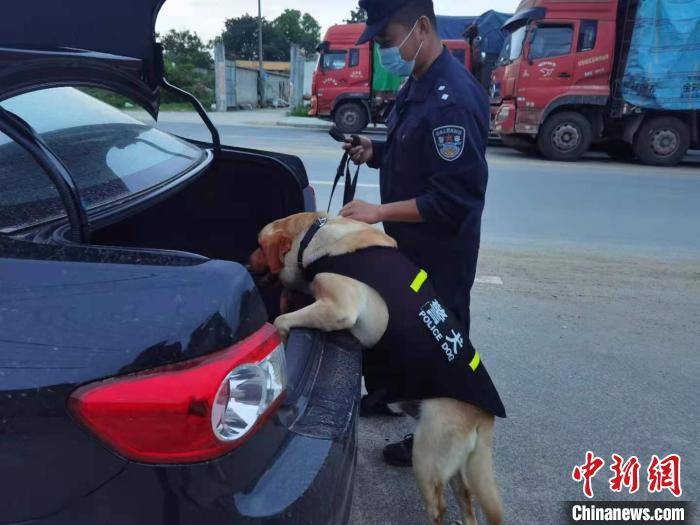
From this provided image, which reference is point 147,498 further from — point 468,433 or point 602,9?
point 602,9

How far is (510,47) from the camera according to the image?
43.0 ft

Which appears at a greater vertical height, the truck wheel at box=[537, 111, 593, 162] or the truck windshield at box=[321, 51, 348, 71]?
the truck windshield at box=[321, 51, 348, 71]

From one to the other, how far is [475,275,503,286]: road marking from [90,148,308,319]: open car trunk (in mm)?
2408

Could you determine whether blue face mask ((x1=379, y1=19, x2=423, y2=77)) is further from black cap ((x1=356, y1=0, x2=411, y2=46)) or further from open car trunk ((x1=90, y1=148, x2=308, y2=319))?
open car trunk ((x1=90, y1=148, x2=308, y2=319))

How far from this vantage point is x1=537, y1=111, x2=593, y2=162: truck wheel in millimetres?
12055

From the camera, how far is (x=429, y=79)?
2.15 meters

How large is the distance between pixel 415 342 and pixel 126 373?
956mm

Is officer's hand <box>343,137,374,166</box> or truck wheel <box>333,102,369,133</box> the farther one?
truck wheel <box>333,102,369,133</box>

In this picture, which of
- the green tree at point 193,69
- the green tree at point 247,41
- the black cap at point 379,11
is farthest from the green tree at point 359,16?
the green tree at point 247,41

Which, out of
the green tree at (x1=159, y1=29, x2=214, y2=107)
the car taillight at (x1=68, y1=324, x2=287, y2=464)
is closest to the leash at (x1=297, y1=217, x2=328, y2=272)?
the car taillight at (x1=68, y1=324, x2=287, y2=464)

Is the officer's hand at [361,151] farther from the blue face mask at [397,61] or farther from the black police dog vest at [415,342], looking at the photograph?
the black police dog vest at [415,342]

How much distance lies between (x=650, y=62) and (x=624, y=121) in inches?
48.9

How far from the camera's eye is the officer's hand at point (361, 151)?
253cm

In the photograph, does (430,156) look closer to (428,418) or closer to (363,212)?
(363,212)
